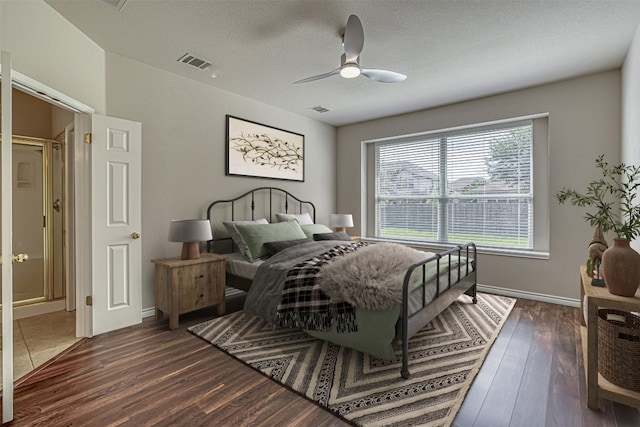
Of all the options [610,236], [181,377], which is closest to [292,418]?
[181,377]

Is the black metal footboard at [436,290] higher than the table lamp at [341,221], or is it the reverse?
the table lamp at [341,221]

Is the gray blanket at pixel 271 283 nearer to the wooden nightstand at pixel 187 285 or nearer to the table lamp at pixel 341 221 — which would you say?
the wooden nightstand at pixel 187 285

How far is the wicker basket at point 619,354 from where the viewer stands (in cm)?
174

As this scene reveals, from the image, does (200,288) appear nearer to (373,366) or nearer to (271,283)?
(271,283)

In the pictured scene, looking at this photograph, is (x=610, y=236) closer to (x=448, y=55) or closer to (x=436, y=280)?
(x=436, y=280)

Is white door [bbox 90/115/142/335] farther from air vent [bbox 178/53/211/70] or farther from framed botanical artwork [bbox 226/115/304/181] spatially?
framed botanical artwork [bbox 226/115/304/181]

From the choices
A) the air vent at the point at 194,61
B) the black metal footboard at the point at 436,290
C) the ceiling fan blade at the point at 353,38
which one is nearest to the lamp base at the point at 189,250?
the air vent at the point at 194,61

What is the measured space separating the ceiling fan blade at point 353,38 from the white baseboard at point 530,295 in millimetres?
3544

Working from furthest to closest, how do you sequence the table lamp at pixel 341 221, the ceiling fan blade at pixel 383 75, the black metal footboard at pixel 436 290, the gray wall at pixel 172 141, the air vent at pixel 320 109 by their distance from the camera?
the table lamp at pixel 341 221
the air vent at pixel 320 109
the gray wall at pixel 172 141
the ceiling fan blade at pixel 383 75
the black metal footboard at pixel 436 290

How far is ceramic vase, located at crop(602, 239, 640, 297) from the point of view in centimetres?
174

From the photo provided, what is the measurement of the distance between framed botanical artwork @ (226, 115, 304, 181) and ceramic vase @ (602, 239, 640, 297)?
380 centimetres

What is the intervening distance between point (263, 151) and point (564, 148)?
3.91 metres

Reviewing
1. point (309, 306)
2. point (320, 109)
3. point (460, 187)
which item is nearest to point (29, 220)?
point (309, 306)

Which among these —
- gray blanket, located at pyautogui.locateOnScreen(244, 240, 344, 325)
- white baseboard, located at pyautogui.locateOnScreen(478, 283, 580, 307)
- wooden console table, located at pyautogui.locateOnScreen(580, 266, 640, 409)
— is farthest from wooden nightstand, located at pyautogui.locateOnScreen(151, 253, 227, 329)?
white baseboard, located at pyautogui.locateOnScreen(478, 283, 580, 307)
